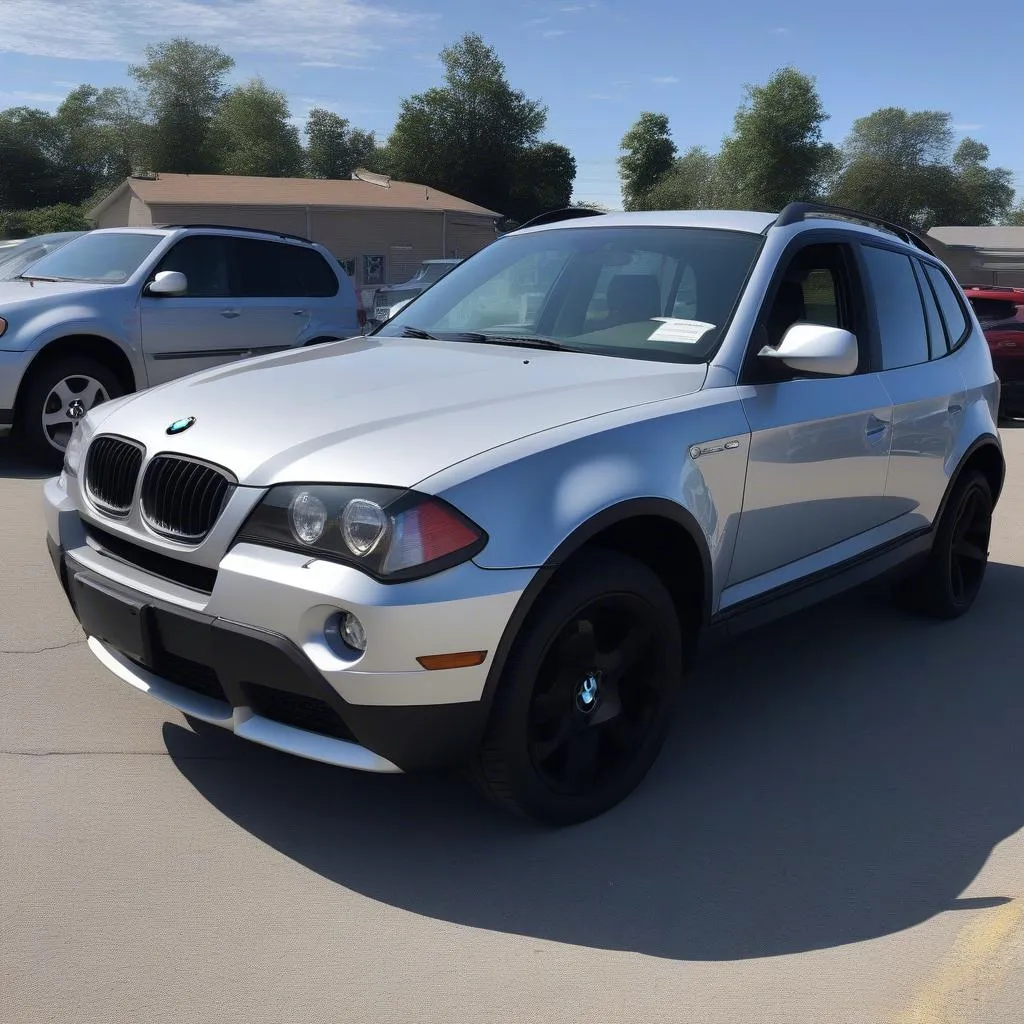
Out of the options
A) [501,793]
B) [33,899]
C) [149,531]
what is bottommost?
[33,899]

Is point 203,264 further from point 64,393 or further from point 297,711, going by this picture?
point 297,711

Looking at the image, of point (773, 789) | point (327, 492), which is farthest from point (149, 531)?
point (773, 789)

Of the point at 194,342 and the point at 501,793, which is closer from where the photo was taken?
the point at 501,793

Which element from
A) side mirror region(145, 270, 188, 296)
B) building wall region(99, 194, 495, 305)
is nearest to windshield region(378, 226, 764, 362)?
side mirror region(145, 270, 188, 296)

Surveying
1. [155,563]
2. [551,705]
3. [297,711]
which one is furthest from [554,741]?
[155,563]

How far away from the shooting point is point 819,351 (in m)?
3.60

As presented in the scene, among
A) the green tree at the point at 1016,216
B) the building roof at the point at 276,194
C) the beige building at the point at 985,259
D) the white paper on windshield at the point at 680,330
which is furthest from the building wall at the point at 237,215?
the green tree at the point at 1016,216

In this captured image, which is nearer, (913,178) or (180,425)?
(180,425)

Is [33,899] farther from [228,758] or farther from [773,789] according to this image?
[773,789]

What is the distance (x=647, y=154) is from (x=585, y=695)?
321ft

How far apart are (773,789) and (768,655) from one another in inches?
51.6

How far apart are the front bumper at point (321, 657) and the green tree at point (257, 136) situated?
3115 inches

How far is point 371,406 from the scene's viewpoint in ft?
10.7

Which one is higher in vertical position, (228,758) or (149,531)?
(149,531)
